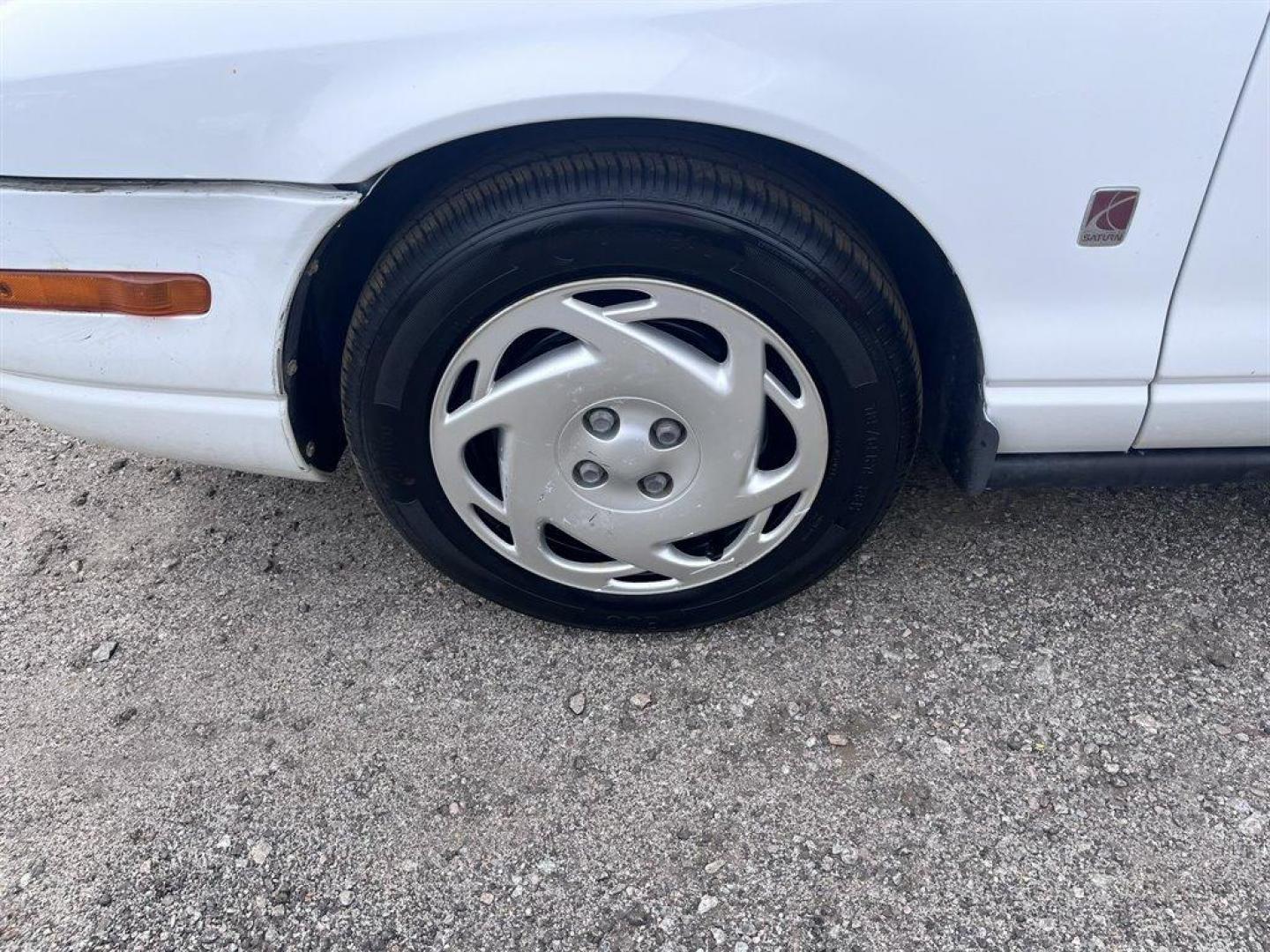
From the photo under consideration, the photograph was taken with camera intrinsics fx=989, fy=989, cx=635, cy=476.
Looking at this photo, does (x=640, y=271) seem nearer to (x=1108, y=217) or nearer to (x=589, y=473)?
(x=589, y=473)

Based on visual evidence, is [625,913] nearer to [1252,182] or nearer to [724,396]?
[724,396]

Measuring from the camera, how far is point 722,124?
4.92 ft

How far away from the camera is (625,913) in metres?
1.65

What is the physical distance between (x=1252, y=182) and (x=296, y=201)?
148 centimetres

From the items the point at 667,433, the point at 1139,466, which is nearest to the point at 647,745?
the point at 667,433

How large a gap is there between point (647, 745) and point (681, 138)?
111 cm

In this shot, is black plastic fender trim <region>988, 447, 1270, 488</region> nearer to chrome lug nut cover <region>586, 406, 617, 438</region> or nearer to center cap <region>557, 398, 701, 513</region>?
center cap <region>557, 398, 701, 513</region>

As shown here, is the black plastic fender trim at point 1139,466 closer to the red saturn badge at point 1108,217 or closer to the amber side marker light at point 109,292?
the red saturn badge at point 1108,217

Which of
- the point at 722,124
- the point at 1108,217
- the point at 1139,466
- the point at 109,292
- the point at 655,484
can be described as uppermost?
the point at 722,124

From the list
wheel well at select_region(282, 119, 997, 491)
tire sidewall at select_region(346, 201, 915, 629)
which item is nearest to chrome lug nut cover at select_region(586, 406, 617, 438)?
tire sidewall at select_region(346, 201, 915, 629)

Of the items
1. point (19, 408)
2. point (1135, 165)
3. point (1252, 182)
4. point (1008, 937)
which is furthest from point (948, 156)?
point (19, 408)

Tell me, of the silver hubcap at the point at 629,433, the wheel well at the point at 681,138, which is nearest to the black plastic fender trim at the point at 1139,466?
the wheel well at the point at 681,138

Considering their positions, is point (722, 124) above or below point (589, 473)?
above

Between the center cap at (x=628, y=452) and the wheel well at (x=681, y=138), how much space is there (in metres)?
0.47
